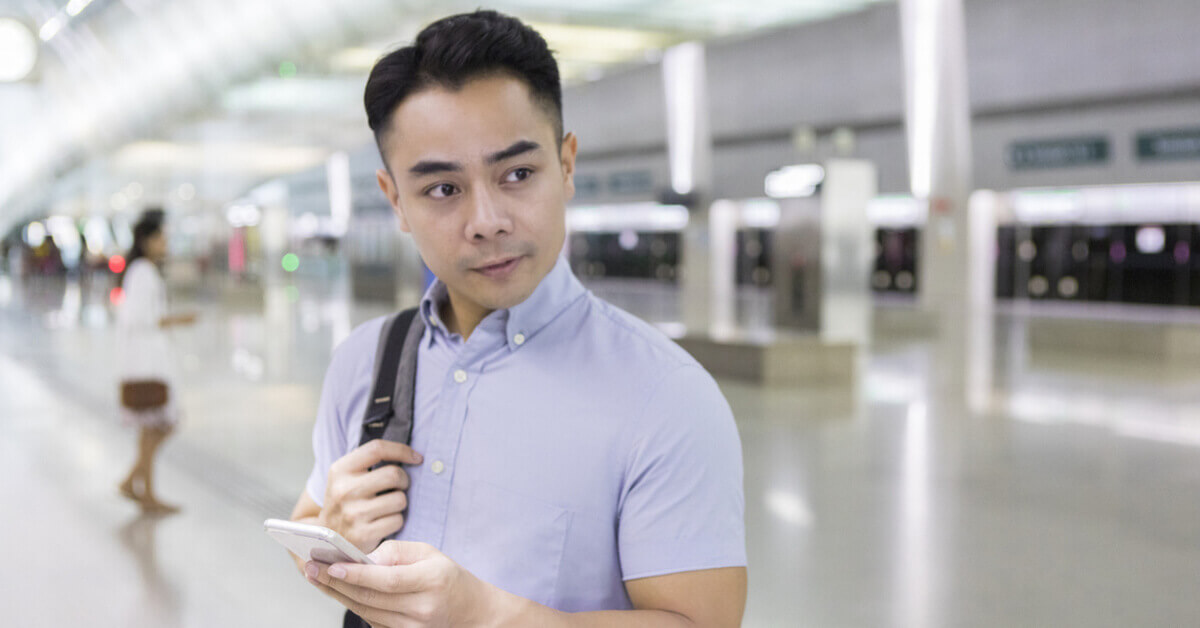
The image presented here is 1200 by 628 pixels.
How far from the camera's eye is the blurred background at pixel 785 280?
18.0ft

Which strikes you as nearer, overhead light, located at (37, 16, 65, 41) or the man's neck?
the man's neck

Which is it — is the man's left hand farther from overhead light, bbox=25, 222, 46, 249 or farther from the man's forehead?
overhead light, bbox=25, 222, 46, 249

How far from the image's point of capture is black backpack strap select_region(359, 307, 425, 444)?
1522 mm

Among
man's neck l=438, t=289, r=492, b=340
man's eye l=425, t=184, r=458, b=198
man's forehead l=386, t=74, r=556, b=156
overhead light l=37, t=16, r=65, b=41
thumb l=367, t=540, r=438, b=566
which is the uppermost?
overhead light l=37, t=16, r=65, b=41

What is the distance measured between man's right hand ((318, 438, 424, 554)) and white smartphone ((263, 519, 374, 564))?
0.15m

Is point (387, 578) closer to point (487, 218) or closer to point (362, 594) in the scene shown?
point (362, 594)


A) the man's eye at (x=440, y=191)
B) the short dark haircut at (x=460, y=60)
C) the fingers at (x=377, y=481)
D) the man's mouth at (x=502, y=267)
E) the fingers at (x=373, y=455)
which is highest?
the short dark haircut at (x=460, y=60)

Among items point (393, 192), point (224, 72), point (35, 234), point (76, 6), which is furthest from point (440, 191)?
point (35, 234)

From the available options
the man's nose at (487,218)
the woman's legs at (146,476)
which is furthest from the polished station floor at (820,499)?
the man's nose at (487,218)

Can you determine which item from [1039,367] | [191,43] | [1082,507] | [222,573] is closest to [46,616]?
[222,573]

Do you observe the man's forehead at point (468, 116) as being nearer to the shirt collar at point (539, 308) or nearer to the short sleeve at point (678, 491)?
the shirt collar at point (539, 308)

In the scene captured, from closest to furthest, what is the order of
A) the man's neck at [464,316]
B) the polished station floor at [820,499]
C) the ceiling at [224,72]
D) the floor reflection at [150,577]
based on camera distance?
the man's neck at [464,316]
the floor reflection at [150,577]
the polished station floor at [820,499]
the ceiling at [224,72]

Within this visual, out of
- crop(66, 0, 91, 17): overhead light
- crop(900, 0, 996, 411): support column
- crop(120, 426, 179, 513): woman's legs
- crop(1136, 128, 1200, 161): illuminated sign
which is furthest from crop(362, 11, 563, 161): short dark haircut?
crop(1136, 128, 1200, 161): illuminated sign

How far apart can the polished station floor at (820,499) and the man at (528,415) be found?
3380 millimetres
